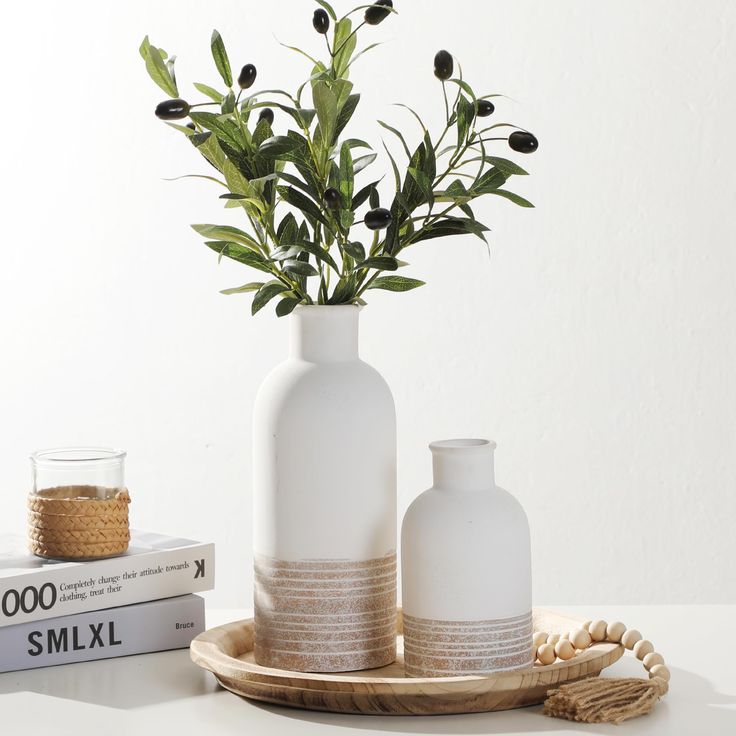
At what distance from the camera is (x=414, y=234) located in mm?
1037

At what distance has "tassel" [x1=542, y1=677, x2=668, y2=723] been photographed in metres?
0.87

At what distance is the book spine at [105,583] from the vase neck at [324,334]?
279 mm

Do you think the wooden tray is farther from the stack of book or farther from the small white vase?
the stack of book

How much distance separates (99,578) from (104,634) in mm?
58

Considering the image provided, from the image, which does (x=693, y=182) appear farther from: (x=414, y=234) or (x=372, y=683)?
(x=372, y=683)

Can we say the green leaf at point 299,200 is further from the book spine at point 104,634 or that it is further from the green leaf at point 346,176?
the book spine at point 104,634

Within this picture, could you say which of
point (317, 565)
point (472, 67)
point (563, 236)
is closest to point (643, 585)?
point (563, 236)

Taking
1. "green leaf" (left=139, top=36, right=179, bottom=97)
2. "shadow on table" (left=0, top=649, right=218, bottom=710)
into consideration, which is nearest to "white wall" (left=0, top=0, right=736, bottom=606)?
"shadow on table" (left=0, top=649, right=218, bottom=710)

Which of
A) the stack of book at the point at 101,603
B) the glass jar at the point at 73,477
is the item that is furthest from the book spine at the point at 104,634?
the glass jar at the point at 73,477

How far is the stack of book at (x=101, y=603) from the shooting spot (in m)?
1.08

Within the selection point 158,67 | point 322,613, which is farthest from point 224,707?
point 158,67

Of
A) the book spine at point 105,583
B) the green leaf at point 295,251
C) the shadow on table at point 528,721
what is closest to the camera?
the shadow on table at point 528,721

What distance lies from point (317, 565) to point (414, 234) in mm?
307

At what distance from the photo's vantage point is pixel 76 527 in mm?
1118
